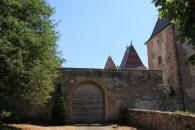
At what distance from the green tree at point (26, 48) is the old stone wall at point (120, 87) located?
2.92m

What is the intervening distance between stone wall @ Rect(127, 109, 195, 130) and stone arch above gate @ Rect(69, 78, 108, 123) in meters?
1.70

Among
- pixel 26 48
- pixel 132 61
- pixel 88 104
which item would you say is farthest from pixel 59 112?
pixel 132 61

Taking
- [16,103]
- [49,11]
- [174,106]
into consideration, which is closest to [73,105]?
[16,103]

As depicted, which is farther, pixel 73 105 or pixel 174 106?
pixel 174 106

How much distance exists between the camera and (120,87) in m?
10.7

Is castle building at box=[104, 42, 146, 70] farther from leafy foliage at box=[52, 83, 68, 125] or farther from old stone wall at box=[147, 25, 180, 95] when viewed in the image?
leafy foliage at box=[52, 83, 68, 125]

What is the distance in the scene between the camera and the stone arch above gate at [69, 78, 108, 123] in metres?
9.93

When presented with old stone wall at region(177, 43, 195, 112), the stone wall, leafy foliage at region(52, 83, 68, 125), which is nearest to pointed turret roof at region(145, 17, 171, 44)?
old stone wall at region(177, 43, 195, 112)

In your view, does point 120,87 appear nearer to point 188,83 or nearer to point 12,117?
point 12,117

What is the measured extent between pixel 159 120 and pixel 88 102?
178 inches

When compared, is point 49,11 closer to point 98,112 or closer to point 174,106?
point 98,112

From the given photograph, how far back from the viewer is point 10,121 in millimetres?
7977

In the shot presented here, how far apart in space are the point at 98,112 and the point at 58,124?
7.89ft

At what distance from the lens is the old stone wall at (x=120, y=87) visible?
10102 millimetres
